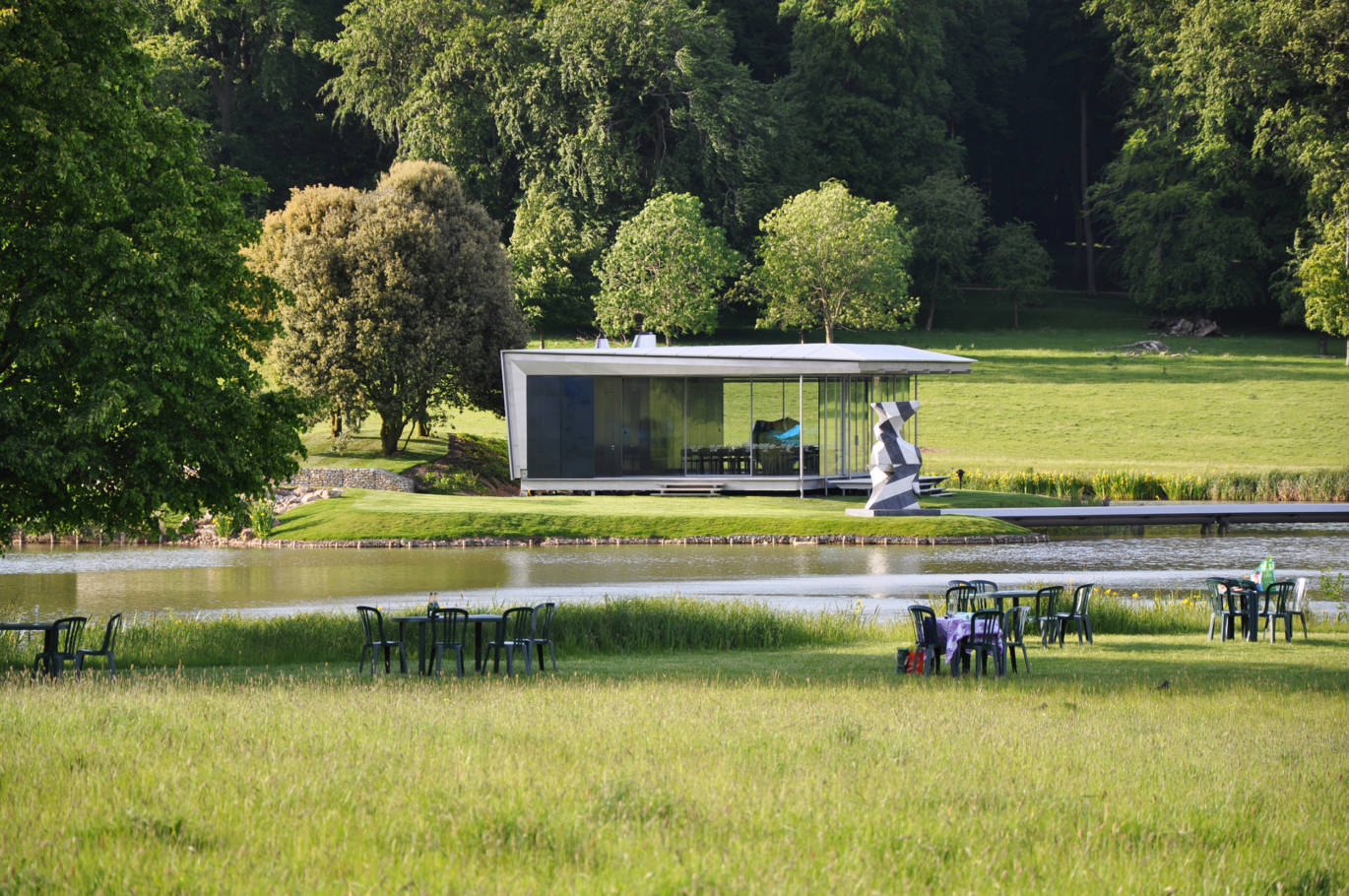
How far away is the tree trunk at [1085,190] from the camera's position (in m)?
72.7

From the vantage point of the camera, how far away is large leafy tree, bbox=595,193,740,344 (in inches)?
1986

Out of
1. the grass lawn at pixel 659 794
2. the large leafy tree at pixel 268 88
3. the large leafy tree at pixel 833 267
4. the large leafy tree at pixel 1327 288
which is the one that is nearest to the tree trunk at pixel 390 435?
the large leafy tree at pixel 833 267

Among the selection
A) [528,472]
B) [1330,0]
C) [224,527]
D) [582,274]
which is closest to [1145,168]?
[1330,0]

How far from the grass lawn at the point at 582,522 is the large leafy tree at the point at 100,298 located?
12.6m

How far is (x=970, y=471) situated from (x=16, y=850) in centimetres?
3437

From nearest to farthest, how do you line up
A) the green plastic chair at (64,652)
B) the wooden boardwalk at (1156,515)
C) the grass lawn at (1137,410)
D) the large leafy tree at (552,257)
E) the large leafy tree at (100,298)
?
the green plastic chair at (64,652) → the large leafy tree at (100,298) → the wooden boardwalk at (1156,515) → the grass lawn at (1137,410) → the large leafy tree at (552,257)

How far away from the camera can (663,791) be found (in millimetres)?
5777

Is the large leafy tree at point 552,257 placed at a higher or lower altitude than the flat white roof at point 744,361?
higher

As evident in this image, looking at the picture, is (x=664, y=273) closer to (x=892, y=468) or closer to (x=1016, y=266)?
(x=1016, y=266)

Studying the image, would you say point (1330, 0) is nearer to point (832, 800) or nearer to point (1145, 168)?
point (1145, 168)

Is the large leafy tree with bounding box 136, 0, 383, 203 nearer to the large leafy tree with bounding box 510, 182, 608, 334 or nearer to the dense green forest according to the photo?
the dense green forest

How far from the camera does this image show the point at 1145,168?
2544 inches

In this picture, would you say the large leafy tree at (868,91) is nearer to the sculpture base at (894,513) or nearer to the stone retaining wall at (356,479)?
the stone retaining wall at (356,479)

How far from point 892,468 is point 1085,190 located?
48.9m
